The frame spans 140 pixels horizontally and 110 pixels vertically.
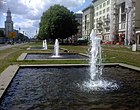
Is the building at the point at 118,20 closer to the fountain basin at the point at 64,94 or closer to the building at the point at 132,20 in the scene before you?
the building at the point at 132,20

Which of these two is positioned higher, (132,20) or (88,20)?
(88,20)

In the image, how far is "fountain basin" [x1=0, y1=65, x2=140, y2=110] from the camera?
9.23 metres

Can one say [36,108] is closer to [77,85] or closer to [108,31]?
[77,85]

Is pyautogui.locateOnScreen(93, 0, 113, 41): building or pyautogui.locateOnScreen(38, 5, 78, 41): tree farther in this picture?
pyautogui.locateOnScreen(93, 0, 113, 41): building

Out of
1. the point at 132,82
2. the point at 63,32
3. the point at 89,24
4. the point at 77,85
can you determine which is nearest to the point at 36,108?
the point at 77,85

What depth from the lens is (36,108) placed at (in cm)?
885

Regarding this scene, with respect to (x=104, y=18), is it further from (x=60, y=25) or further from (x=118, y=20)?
(x=60, y=25)

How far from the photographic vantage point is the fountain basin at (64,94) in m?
9.23

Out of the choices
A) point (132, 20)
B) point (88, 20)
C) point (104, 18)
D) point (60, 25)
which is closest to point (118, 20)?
point (132, 20)

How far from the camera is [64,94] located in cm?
1093

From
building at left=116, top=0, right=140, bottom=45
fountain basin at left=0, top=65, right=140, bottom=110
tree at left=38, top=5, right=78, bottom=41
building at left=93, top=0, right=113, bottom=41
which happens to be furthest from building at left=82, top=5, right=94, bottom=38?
fountain basin at left=0, top=65, right=140, bottom=110

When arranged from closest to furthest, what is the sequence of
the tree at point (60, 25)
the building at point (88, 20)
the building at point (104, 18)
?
1. the tree at point (60, 25)
2. the building at point (104, 18)
3. the building at point (88, 20)

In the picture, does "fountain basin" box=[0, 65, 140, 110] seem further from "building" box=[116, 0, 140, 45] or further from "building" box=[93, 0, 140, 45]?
"building" box=[116, 0, 140, 45]

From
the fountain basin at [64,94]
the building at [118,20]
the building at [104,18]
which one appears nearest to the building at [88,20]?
the building at [118,20]
